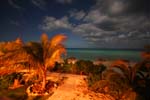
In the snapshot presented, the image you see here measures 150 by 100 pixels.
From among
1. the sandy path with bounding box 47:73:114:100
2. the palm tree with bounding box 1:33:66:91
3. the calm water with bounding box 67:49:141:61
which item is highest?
the palm tree with bounding box 1:33:66:91

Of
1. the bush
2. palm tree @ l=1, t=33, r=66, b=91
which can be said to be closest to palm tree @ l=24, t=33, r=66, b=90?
palm tree @ l=1, t=33, r=66, b=91

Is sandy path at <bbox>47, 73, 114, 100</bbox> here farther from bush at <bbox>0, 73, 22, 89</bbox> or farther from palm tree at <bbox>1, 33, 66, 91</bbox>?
bush at <bbox>0, 73, 22, 89</bbox>

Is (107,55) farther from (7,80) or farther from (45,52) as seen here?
(7,80)

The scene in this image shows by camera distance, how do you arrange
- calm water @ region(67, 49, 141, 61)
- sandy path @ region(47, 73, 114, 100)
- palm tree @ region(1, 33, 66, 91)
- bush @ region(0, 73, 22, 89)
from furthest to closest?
calm water @ region(67, 49, 141, 61) < bush @ region(0, 73, 22, 89) < palm tree @ region(1, 33, 66, 91) < sandy path @ region(47, 73, 114, 100)

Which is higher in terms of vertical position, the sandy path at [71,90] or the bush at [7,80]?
the bush at [7,80]

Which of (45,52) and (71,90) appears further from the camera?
→ (45,52)

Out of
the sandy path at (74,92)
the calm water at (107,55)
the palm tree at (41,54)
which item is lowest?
the sandy path at (74,92)

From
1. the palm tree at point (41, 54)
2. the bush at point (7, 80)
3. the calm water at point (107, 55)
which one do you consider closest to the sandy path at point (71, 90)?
the palm tree at point (41, 54)

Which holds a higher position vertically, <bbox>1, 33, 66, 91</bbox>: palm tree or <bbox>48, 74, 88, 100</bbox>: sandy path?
<bbox>1, 33, 66, 91</bbox>: palm tree

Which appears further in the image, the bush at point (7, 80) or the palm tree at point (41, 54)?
the bush at point (7, 80)

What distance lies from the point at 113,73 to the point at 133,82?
104 centimetres

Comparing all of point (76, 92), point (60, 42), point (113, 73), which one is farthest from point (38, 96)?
point (113, 73)

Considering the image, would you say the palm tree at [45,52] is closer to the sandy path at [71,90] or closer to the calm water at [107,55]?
the sandy path at [71,90]

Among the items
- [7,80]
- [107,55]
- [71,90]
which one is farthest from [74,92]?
[107,55]
